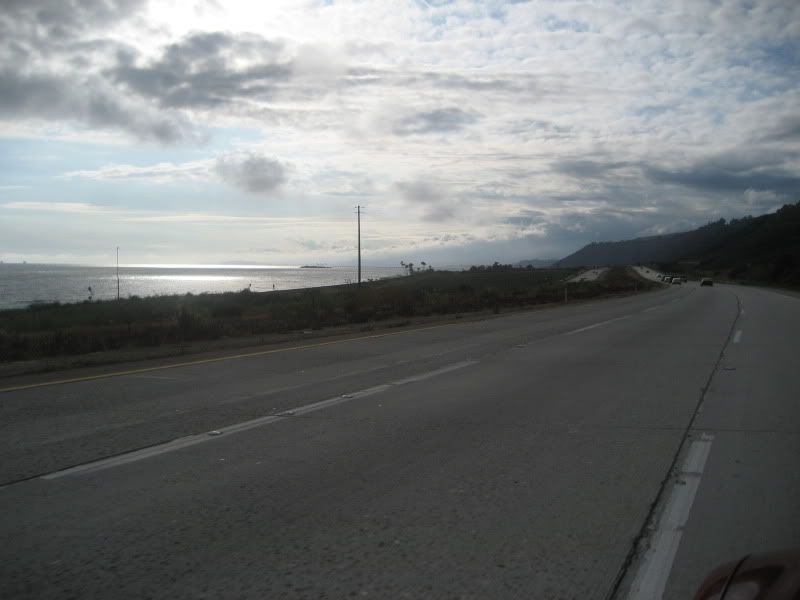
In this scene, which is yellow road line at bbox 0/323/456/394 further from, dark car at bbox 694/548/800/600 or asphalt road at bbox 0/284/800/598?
dark car at bbox 694/548/800/600

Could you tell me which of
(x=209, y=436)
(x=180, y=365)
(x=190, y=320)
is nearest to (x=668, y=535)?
(x=209, y=436)

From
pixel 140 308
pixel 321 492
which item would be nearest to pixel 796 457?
pixel 321 492

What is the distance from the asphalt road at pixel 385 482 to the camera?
446 cm

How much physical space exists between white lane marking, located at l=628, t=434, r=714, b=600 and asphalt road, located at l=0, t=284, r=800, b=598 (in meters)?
0.04

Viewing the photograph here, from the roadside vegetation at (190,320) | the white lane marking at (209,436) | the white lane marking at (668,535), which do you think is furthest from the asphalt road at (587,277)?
the white lane marking at (668,535)

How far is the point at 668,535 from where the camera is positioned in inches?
201

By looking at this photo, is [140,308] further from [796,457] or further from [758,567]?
[758,567]

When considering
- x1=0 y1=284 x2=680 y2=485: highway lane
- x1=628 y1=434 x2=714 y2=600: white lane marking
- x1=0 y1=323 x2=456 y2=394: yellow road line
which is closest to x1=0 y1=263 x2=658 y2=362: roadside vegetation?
x1=0 y1=323 x2=456 y2=394: yellow road line

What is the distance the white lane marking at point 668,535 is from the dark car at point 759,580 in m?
Answer: 1.26

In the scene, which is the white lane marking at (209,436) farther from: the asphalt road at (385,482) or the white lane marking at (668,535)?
the white lane marking at (668,535)

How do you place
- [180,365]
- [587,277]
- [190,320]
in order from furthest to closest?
[587,277] < [190,320] < [180,365]

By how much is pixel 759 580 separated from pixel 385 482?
379 cm

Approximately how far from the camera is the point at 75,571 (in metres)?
4.45

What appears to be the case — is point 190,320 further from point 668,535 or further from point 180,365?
point 668,535
